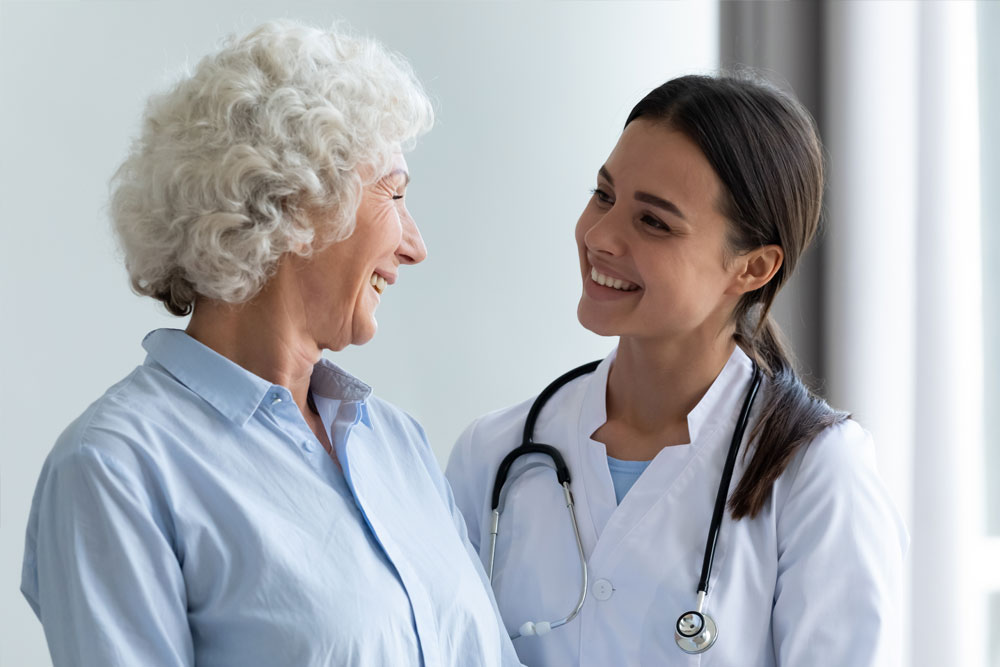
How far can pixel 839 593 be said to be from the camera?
138cm

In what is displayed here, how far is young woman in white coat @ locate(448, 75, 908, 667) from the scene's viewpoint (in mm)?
1407

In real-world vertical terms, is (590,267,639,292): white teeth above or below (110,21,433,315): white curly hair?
below

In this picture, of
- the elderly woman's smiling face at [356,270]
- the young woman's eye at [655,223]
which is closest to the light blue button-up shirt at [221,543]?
the elderly woman's smiling face at [356,270]

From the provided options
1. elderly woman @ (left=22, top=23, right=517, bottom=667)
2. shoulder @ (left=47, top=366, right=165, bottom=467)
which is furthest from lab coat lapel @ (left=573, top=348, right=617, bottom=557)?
shoulder @ (left=47, top=366, right=165, bottom=467)

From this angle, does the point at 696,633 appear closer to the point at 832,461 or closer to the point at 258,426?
the point at 832,461

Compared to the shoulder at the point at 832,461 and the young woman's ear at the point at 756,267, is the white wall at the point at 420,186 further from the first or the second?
the shoulder at the point at 832,461

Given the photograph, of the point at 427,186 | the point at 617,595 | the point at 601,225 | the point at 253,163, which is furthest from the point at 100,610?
the point at 427,186

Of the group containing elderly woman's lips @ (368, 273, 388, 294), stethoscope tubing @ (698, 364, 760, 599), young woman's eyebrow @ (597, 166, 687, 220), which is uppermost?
young woman's eyebrow @ (597, 166, 687, 220)

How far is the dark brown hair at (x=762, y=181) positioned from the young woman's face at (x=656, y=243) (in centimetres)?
3

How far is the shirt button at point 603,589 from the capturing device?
1.47m

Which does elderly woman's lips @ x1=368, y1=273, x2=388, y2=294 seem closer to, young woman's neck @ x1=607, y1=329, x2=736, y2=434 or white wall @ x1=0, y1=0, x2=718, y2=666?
young woman's neck @ x1=607, y1=329, x2=736, y2=434

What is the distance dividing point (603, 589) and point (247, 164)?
A: 2.56 ft

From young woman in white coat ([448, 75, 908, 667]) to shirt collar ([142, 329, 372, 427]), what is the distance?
58 cm

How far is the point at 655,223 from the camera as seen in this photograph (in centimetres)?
153
